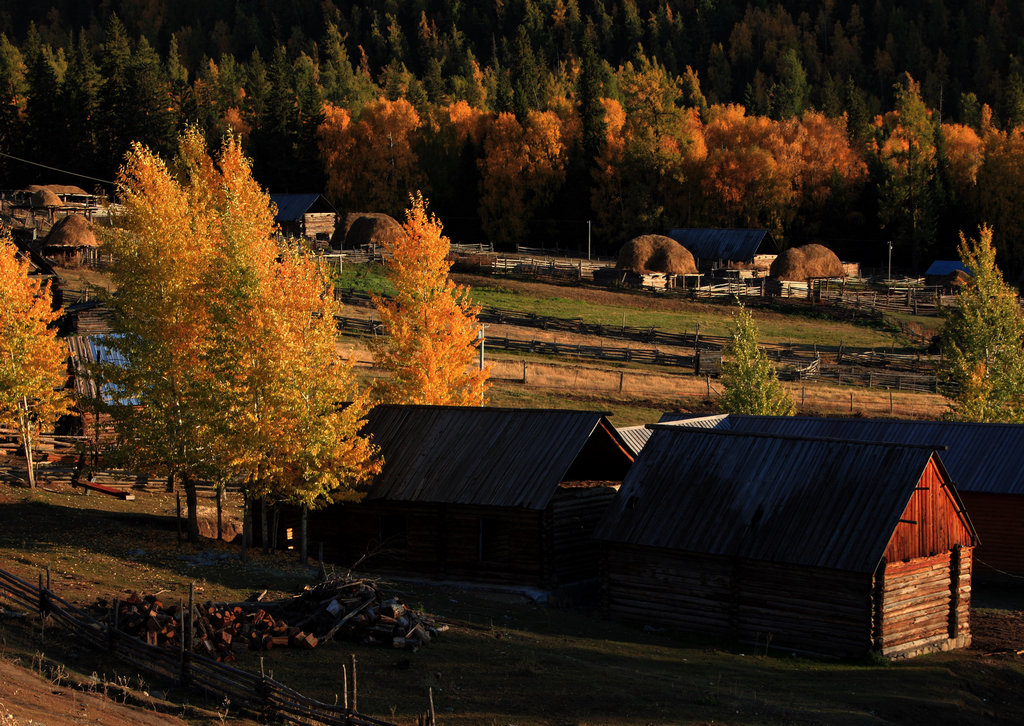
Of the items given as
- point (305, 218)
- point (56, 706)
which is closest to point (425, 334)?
point (56, 706)

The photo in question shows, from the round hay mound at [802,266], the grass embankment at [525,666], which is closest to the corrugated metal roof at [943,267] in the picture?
the round hay mound at [802,266]

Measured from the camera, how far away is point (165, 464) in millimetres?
30719

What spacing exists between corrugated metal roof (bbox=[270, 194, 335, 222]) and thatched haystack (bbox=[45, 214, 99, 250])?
70.5 feet

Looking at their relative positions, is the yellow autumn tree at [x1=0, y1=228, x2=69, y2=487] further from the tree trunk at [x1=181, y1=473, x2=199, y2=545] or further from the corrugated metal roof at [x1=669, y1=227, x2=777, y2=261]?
the corrugated metal roof at [x1=669, y1=227, x2=777, y2=261]

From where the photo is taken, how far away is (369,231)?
86875 mm

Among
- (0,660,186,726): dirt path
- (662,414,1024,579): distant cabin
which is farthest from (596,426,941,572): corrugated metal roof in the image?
(0,660,186,726): dirt path

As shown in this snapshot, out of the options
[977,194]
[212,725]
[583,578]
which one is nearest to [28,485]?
[583,578]

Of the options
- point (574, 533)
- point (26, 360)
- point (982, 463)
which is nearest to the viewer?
point (574, 533)

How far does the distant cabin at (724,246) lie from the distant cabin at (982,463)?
52803 mm

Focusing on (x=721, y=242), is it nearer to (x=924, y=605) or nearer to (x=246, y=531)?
(x=246, y=531)

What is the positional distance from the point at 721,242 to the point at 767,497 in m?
65.0

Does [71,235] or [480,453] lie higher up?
[71,235]

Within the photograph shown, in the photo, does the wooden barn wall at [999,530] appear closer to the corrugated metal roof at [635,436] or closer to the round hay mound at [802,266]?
the corrugated metal roof at [635,436]

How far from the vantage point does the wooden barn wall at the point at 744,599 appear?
25.6 m
